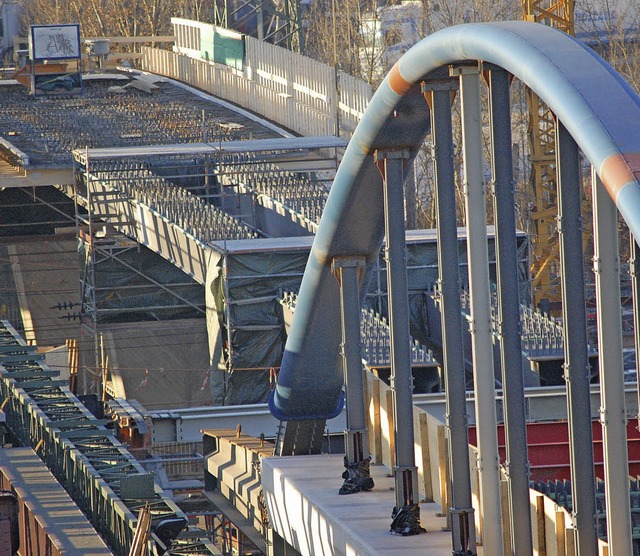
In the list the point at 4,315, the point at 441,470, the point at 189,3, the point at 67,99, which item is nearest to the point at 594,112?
the point at 441,470

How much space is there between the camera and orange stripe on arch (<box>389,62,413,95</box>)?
12.1 metres

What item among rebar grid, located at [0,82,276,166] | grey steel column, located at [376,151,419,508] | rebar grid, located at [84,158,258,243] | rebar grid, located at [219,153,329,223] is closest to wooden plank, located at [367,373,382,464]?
grey steel column, located at [376,151,419,508]

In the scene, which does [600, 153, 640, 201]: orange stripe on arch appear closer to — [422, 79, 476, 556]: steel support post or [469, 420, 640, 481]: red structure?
[422, 79, 476, 556]: steel support post

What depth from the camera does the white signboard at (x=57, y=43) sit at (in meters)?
53.2

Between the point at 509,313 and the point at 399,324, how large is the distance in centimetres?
228

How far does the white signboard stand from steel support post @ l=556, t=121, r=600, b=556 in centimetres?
4448

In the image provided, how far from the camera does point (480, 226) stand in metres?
11.4

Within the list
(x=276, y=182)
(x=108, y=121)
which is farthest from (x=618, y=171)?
(x=108, y=121)

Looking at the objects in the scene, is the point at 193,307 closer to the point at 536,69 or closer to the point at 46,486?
the point at 46,486

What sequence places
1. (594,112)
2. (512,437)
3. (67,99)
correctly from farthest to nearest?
(67,99)
(512,437)
(594,112)

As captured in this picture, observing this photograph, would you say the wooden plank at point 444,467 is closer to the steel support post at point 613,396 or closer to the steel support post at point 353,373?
the steel support post at point 353,373

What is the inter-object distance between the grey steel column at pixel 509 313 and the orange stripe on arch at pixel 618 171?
87.8 inches

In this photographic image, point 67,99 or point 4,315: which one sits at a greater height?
point 67,99

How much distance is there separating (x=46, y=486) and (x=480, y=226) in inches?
282
